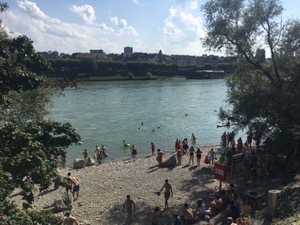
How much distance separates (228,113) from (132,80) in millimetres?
108604

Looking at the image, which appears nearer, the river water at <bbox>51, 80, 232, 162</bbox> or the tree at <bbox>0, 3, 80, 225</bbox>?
the tree at <bbox>0, 3, 80, 225</bbox>

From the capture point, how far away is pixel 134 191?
20828 mm

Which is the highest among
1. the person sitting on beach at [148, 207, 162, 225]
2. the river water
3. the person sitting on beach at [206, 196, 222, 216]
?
the person sitting on beach at [206, 196, 222, 216]

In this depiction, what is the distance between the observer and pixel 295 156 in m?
21.1

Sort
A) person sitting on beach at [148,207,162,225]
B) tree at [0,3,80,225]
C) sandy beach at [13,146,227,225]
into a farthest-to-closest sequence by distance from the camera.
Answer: sandy beach at [13,146,227,225] → person sitting on beach at [148,207,162,225] → tree at [0,3,80,225]

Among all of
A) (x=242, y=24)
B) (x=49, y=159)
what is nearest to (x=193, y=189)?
(x=242, y=24)

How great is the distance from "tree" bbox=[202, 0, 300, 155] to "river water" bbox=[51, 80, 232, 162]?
51.5 feet

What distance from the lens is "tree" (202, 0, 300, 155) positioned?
19984 mm

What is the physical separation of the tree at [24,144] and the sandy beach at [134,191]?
906 cm

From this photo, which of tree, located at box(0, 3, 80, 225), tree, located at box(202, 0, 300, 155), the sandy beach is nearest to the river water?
the sandy beach

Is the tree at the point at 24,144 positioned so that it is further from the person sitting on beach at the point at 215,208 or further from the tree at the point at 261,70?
the tree at the point at 261,70

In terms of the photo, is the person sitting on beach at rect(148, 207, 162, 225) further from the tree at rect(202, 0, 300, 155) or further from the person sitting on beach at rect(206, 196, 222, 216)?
the tree at rect(202, 0, 300, 155)

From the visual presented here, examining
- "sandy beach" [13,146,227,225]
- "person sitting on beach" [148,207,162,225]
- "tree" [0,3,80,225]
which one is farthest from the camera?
"sandy beach" [13,146,227,225]

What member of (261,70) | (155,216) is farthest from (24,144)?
(261,70)
